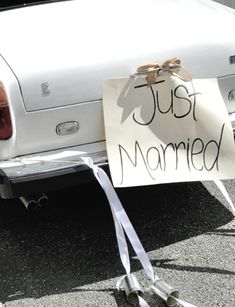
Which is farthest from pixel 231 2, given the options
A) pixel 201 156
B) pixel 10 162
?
pixel 10 162

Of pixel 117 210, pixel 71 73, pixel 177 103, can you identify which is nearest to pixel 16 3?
pixel 71 73

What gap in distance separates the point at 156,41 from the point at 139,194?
1193 mm

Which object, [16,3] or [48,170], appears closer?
[48,170]

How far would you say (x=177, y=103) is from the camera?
9.51 feet

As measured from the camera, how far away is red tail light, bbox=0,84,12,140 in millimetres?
2646

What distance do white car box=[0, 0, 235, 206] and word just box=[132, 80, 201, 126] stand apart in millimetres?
133

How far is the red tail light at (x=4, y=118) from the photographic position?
A: 104 inches

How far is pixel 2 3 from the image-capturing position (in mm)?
3574

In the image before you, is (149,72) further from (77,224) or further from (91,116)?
(77,224)

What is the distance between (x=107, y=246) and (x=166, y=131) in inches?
31.8

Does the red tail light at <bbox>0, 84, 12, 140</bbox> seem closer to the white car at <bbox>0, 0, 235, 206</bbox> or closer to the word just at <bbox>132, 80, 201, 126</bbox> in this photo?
the white car at <bbox>0, 0, 235, 206</bbox>

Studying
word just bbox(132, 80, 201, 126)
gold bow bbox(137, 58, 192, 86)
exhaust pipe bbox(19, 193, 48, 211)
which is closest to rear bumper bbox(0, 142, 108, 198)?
exhaust pipe bbox(19, 193, 48, 211)

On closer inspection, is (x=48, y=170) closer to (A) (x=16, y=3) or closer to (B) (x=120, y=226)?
(B) (x=120, y=226)

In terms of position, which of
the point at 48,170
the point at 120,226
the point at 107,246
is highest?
the point at 48,170
